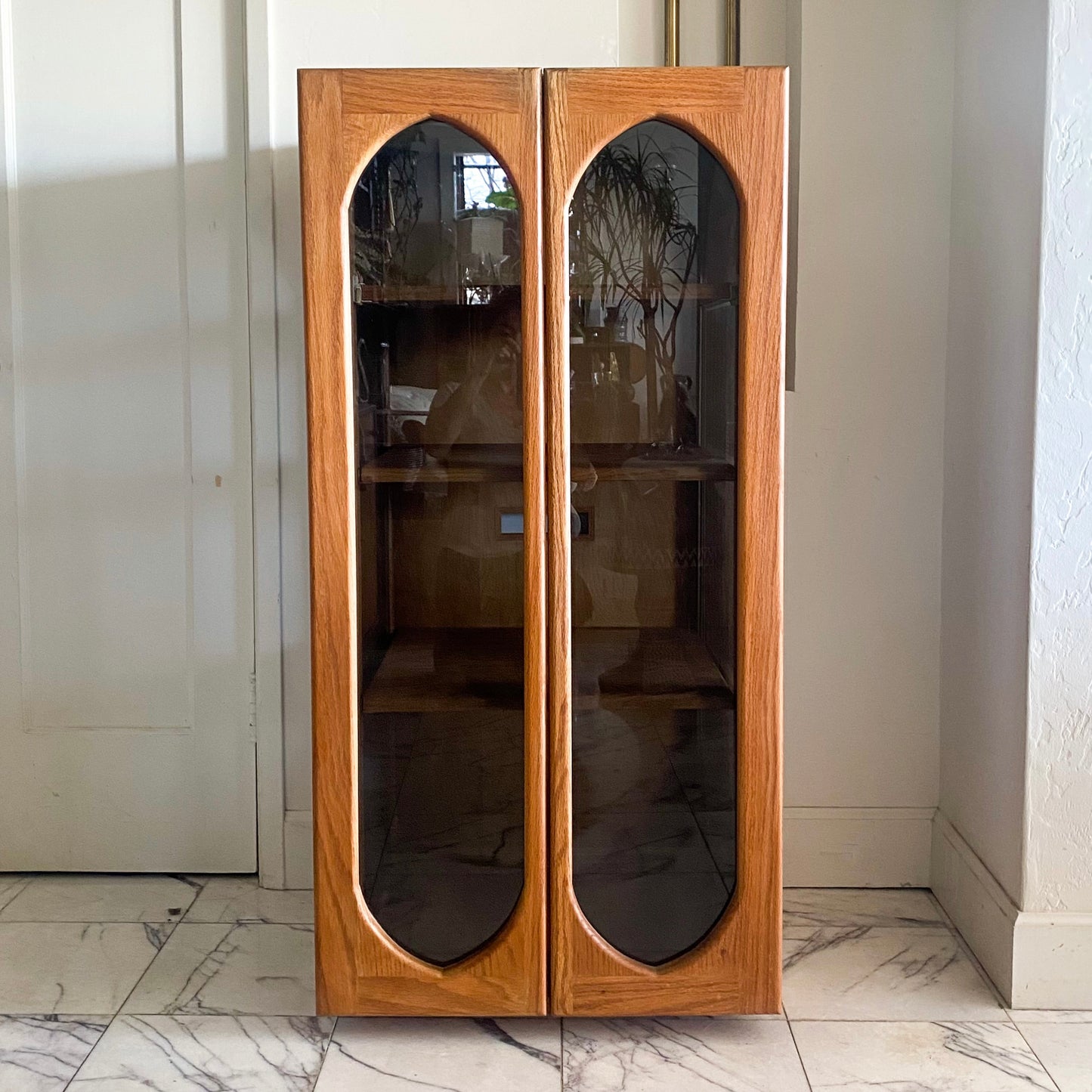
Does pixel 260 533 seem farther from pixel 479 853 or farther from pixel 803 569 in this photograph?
pixel 803 569

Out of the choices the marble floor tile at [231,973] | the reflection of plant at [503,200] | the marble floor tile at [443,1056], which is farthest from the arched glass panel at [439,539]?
the marble floor tile at [231,973]

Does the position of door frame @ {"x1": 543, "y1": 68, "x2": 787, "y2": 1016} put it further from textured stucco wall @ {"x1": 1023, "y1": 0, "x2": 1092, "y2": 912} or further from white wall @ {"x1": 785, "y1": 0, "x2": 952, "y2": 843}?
white wall @ {"x1": 785, "y1": 0, "x2": 952, "y2": 843}

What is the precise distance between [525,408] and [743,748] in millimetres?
568

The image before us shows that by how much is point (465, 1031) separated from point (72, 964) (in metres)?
0.68

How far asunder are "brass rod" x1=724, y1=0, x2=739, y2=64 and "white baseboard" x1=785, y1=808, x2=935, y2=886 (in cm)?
138

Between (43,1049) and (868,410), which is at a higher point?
(868,410)

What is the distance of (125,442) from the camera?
2143 millimetres

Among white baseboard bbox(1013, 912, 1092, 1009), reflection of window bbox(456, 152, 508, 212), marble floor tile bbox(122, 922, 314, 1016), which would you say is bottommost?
marble floor tile bbox(122, 922, 314, 1016)

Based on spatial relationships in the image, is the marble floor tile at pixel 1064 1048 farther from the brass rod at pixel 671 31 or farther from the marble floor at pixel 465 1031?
the brass rod at pixel 671 31

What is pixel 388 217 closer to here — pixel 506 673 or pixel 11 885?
pixel 506 673

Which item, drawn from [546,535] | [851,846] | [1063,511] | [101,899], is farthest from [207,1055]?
[1063,511]

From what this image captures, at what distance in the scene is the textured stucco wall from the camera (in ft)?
5.41

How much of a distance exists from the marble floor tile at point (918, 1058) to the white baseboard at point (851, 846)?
1.58ft

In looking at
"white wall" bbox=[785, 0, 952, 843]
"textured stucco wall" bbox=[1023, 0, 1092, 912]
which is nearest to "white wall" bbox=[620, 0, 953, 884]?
"white wall" bbox=[785, 0, 952, 843]
